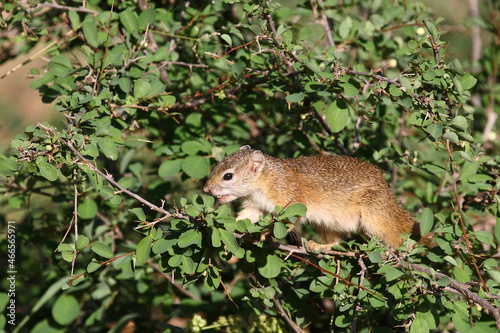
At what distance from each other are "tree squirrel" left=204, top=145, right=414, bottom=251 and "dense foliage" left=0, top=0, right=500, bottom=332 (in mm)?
129

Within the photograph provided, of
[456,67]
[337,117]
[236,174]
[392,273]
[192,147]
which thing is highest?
[456,67]

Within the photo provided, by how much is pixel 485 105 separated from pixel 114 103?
3.09 m

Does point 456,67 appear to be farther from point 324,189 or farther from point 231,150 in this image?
point 231,150

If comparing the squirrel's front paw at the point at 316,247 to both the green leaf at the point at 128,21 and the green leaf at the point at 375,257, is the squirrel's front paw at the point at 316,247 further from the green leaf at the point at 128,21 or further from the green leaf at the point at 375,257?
the green leaf at the point at 128,21

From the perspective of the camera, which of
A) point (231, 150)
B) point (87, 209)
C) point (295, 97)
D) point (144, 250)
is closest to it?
point (144, 250)

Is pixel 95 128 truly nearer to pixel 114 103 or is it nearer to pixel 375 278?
pixel 114 103

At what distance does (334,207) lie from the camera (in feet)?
10.3

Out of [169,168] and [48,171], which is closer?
[48,171]

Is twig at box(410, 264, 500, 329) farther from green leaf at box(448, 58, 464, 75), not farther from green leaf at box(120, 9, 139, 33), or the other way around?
green leaf at box(120, 9, 139, 33)

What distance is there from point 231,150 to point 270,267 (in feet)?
3.31

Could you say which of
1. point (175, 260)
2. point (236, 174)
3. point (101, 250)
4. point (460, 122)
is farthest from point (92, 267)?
point (460, 122)

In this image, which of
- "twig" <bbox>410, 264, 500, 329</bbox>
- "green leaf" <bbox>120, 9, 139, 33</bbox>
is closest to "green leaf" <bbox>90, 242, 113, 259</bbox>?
"green leaf" <bbox>120, 9, 139, 33</bbox>

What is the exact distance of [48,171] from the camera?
2.03 metres

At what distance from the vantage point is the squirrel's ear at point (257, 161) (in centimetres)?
319
